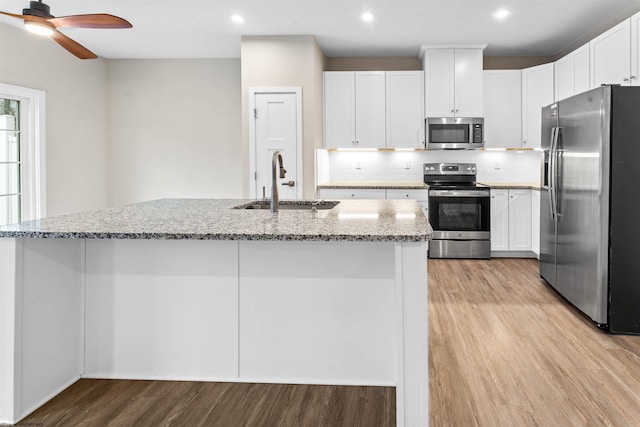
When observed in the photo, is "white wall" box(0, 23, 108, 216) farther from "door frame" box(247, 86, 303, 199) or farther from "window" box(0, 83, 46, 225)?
"door frame" box(247, 86, 303, 199)

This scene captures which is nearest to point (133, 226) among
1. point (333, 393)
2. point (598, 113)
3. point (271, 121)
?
point (333, 393)

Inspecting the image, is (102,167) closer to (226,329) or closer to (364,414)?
(226,329)

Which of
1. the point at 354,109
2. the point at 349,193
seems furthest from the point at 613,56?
the point at 349,193

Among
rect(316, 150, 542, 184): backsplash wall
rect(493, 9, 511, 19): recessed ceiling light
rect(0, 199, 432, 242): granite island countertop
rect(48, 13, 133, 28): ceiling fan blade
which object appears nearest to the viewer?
rect(0, 199, 432, 242): granite island countertop

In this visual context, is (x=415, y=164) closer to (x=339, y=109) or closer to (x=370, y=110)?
(x=370, y=110)

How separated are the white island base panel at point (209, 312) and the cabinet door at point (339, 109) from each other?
4009mm

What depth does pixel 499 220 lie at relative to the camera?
6.09m

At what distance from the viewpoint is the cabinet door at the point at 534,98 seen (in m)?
6.04

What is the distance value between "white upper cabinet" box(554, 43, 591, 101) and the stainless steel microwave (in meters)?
0.91

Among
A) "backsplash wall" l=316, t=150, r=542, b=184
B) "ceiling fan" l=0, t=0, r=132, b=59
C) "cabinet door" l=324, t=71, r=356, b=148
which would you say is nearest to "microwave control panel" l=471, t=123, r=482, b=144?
"backsplash wall" l=316, t=150, r=542, b=184

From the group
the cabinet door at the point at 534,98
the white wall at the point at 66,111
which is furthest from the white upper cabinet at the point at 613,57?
the white wall at the point at 66,111

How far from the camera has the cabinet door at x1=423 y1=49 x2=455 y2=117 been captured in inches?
240

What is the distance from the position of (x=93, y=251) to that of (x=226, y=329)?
2.50ft

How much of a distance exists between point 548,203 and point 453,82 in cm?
223
